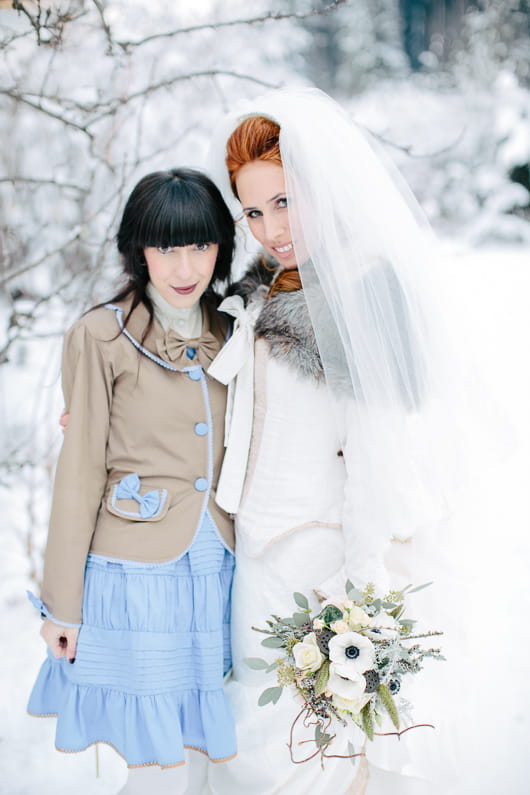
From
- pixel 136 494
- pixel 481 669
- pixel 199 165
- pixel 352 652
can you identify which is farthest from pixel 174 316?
pixel 481 669

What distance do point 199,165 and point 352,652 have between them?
1.67 meters

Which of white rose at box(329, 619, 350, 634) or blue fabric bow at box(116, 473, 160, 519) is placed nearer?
white rose at box(329, 619, 350, 634)

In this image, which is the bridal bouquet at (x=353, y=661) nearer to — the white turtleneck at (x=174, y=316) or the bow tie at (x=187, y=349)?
the bow tie at (x=187, y=349)

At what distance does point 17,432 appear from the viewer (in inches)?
157

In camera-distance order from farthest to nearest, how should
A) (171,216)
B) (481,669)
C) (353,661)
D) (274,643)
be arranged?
(481,669) → (171,216) → (274,643) → (353,661)

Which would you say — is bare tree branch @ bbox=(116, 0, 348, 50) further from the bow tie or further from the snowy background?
the bow tie

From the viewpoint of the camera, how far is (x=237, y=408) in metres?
1.71

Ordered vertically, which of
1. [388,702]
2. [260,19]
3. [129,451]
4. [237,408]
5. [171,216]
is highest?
[260,19]

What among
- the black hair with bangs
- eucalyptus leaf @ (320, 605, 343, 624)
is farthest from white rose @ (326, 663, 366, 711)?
the black hair with bangs

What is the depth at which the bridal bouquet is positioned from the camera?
4.26ft

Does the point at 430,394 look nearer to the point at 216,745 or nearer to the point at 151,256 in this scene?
the point at 151,256

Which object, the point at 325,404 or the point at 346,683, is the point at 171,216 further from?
the point at 346,683

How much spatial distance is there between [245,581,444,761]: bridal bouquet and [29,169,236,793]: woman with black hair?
0.36 metres

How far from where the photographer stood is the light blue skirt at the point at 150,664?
164 centimetres
